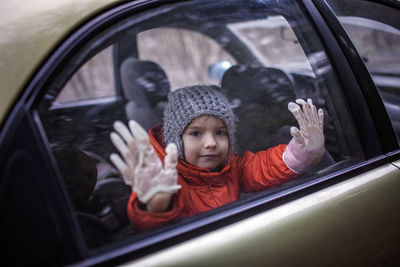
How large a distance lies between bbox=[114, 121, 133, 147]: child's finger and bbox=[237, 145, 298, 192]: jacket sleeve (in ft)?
2.13

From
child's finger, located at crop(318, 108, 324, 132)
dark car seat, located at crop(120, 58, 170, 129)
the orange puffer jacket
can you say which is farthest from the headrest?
child's finger, located at crop(318, 108, 324, 132)

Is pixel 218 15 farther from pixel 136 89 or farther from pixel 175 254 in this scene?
pixel 175 254

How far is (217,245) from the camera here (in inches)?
38.3

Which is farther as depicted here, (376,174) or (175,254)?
(376,174)

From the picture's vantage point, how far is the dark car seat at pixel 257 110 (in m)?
1.55

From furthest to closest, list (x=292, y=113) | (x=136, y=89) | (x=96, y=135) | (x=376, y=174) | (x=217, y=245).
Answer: (x=136, y=89) → (x=292, y=113) → (x=376, y=174) → (x=96, y=135) → (x=217, y=245)

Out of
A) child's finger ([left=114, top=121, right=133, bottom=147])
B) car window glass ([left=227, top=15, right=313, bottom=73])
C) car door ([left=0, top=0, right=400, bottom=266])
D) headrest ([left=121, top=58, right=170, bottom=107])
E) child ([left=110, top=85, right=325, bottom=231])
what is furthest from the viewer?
car window glass ([left=227, top=15, right=313, bottom=73])

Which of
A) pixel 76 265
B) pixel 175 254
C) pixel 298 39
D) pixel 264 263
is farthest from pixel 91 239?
pixel 298 39

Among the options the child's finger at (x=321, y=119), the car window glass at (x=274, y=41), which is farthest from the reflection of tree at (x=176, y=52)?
the child's finger at (x=321, y=119)

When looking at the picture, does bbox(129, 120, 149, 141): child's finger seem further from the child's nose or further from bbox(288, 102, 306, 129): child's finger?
bbox(288, 102, 306, 129): child's finger

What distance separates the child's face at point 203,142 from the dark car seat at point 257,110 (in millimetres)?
140

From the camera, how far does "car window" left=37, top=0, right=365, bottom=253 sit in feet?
3.45

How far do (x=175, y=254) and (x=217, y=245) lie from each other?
0.13 m

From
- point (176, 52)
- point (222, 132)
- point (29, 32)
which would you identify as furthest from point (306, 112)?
point (29, 32)
